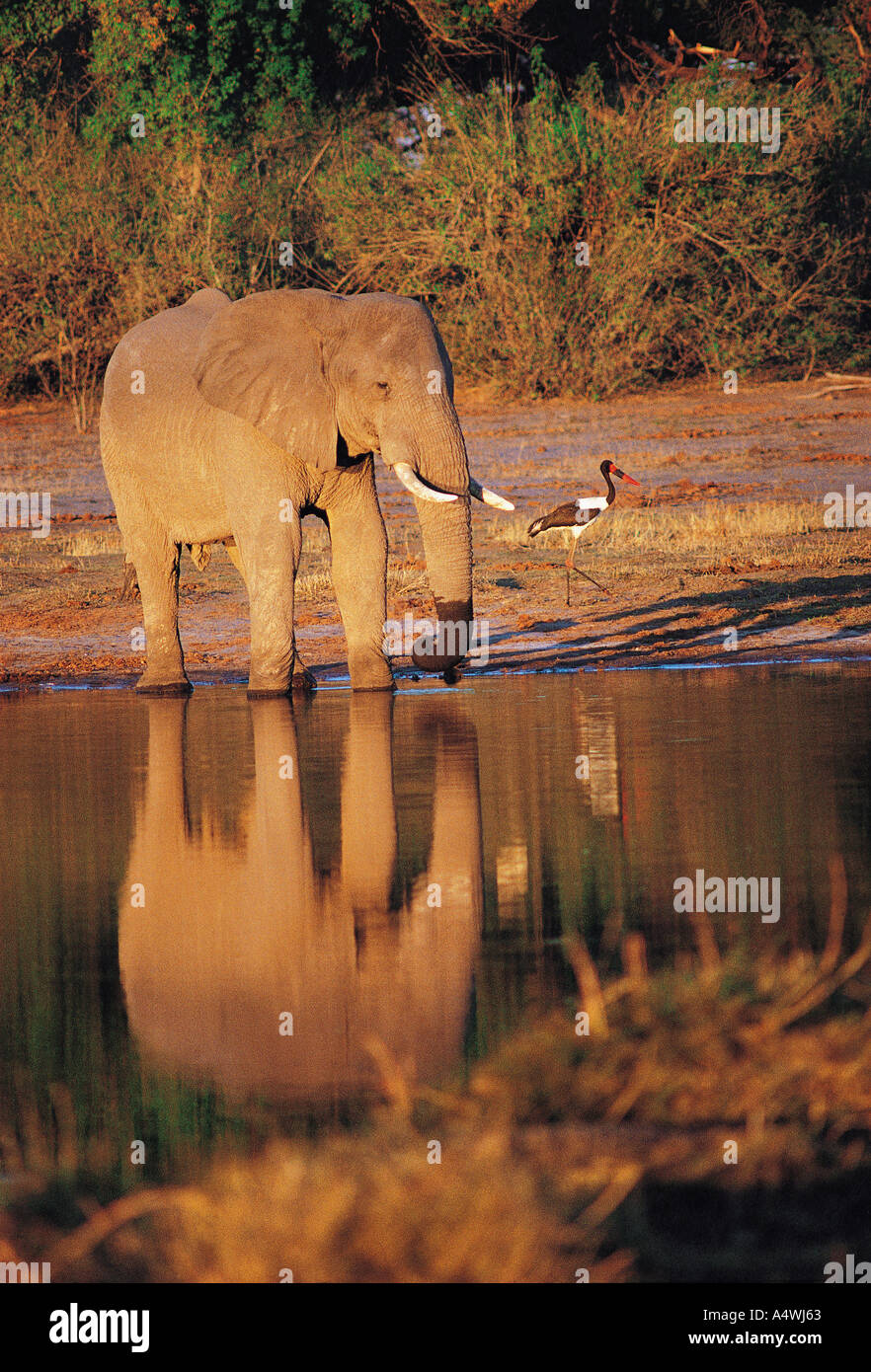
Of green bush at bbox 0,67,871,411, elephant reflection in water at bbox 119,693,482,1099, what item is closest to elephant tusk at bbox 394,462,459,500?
elephant reflection in water at bbox 119,693,482,1099

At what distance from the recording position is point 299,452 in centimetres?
1195

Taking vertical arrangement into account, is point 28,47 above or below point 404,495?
above

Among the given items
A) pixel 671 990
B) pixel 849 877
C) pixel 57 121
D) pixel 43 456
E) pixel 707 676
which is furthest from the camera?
pixel 57 121

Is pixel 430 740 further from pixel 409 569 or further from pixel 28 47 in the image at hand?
pixel 28 47

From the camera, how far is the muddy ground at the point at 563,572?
1420cm

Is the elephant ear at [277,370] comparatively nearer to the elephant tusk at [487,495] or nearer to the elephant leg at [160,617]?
the elephant tusk at [487,495]

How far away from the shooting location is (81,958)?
608cm

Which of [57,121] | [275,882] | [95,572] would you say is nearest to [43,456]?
[95,572]

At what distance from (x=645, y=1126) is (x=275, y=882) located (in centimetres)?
276

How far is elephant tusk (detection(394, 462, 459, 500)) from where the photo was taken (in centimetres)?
1152

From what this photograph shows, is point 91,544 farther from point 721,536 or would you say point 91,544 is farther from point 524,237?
point 524,237

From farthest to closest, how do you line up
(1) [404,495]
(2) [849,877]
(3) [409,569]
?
(1) [404,495] < (3) [409,569] < (2) [849,877]

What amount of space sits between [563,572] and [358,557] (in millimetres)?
4644

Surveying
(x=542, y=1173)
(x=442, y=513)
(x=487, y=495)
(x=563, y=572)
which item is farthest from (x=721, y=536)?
(x=542, y=1173)
